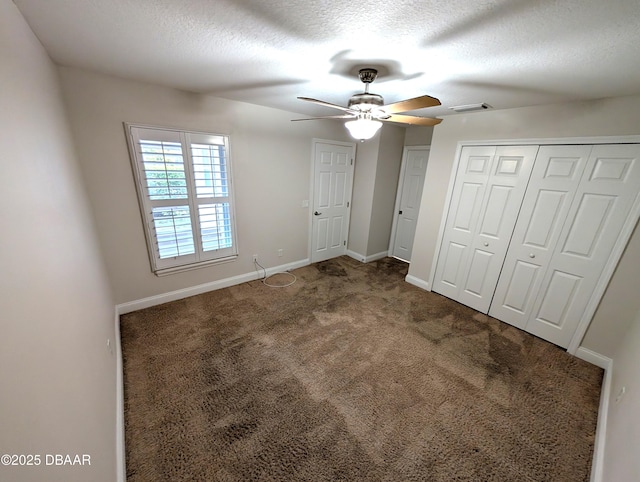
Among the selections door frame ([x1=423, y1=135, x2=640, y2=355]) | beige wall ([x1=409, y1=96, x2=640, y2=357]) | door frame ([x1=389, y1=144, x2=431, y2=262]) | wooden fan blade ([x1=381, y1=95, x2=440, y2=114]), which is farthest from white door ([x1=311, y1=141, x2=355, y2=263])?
wooden fan blade ([x1=381, y1=95, x2=440, y2=114])

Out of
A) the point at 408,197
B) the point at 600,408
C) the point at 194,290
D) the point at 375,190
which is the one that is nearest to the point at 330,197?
the point at 375,190

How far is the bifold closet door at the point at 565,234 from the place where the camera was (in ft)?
6.84

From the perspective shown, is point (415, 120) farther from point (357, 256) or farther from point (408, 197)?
point (357, 256)

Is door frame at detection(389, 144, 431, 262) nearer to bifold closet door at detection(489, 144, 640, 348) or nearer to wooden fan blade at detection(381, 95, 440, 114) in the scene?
bifold closet door at detection(489, 144, 640, 348)

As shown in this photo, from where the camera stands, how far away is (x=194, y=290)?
121 inches

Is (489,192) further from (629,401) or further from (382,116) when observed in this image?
(629,401)

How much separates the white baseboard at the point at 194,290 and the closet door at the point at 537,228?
2865 mm

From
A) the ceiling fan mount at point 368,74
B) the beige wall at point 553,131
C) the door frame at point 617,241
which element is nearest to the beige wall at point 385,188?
the beige wall at point 553,131

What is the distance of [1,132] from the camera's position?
2.77ft

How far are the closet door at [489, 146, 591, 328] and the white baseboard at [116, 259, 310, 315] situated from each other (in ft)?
9.40

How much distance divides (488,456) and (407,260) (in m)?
3.23

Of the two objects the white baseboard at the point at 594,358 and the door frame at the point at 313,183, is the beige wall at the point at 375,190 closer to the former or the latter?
the door frame at the point at 313,183

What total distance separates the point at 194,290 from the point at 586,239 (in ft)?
13.8

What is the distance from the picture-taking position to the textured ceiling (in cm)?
Answer: 108
